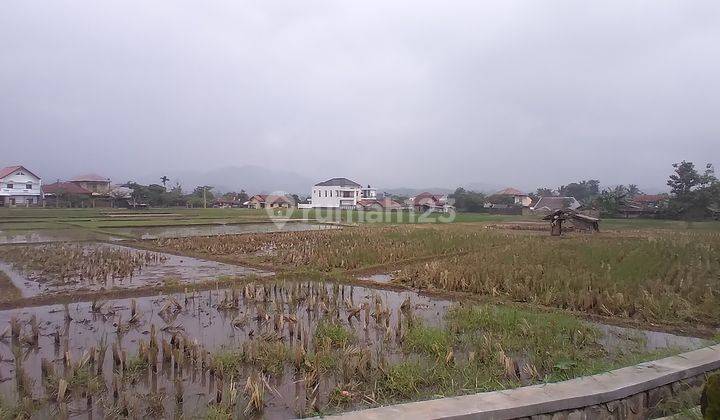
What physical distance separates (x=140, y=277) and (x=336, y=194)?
Result: 54647 mm

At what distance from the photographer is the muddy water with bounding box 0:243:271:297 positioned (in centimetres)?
1139

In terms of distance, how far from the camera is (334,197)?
6762 centimetres

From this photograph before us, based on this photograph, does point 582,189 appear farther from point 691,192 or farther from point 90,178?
point 90,178

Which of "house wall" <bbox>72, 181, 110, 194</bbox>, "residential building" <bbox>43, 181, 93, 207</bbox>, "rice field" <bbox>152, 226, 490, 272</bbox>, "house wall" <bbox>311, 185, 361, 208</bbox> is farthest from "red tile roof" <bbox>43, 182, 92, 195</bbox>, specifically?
"rice field" <bbox>152, 226, 490, 272</bbox>

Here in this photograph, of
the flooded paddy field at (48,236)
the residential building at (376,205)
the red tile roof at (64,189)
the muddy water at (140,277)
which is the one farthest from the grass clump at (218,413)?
the red tile roof at (64,189)

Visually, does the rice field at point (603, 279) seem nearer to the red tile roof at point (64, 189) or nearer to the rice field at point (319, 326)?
the rice field at point (319, 326)

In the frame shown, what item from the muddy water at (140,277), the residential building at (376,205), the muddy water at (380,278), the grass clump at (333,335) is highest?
the residential building at (376,205)

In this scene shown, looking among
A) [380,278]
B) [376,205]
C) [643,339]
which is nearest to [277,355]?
[643,339]

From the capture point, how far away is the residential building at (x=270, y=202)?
72.3m

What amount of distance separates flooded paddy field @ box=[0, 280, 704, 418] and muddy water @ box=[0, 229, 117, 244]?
15.2m

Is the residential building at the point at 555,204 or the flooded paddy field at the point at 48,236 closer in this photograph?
the flooded paddy field at the point at 48,236

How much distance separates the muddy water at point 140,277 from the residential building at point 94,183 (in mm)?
53689

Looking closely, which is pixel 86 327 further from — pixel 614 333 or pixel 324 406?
pixel 614 333

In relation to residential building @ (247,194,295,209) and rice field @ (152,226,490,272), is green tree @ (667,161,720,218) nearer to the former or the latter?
rice field @ (152,226,490,272)
